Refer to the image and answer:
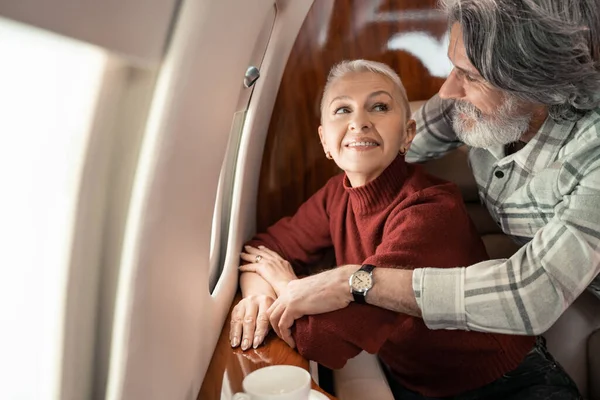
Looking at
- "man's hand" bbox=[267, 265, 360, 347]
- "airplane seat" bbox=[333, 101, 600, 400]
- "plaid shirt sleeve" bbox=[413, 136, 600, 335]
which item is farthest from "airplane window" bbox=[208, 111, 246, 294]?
"plaid shirt sleeve" bbox=[413, 136, 600, 335]

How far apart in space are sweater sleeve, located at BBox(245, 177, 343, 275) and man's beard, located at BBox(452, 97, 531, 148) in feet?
1.39

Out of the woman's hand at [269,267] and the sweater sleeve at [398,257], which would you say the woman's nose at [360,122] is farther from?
the woman's hand at [269,267]

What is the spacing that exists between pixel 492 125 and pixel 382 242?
440 mm

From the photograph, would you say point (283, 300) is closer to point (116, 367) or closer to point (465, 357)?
point (465, 357)

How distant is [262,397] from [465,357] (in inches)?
31.4

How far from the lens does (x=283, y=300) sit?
147 centimetres

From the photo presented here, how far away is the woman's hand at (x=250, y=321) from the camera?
4.77 feet

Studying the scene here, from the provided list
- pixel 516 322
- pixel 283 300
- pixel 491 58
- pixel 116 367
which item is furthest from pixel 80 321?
pixel 491 58

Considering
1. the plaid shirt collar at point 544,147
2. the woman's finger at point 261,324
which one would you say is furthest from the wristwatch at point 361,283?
the plaid shirt collar at point 544,147

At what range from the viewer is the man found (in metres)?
1.37

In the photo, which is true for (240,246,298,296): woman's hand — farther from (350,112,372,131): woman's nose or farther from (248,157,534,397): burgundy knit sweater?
(350,112,372,131): woman's nose

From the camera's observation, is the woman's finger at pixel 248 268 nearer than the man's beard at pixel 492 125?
No

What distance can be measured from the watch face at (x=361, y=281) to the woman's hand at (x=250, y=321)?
0.25 meters

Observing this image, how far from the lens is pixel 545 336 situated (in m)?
1.95
